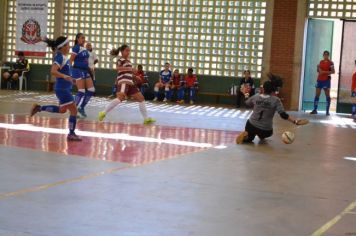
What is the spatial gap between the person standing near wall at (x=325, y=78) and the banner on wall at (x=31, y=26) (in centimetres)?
995

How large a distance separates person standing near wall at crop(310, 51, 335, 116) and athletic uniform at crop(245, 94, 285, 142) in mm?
9177

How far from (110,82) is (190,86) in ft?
10.5

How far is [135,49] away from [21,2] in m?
4.66

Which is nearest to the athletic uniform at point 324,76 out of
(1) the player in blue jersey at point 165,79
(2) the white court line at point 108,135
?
(1) the player in blue jersey at point 165,79

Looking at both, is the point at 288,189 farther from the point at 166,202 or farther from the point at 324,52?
the point at 324,52

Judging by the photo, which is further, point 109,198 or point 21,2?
point 21,2

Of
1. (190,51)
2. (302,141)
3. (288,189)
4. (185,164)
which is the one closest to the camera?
(288,189)

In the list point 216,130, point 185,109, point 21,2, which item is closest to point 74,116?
point 216,130

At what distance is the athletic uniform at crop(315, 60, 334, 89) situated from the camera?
19.6 metres

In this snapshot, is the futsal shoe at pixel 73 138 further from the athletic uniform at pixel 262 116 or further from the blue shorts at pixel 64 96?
the athletic uniform at pixel 262 116

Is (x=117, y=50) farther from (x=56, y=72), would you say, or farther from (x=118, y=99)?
(x=56, y=72)

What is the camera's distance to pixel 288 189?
22.2 feet

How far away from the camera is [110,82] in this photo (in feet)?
76.9

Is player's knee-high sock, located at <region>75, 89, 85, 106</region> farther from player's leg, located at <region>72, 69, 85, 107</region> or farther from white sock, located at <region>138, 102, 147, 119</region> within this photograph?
white sock, located at <region>138, 102, 147, 119</region>
